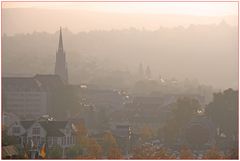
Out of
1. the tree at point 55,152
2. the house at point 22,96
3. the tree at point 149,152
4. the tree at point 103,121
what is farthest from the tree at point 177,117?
the house at point 22,96

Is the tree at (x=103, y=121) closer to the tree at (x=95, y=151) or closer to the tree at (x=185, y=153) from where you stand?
the tree at (x=95, y=151)

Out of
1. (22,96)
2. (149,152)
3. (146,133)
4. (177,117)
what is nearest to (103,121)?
(146,133)

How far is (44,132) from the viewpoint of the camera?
1941 cm

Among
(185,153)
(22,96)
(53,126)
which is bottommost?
(185,153)

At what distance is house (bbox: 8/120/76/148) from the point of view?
1936 centimetres

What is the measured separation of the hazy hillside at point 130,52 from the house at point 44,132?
0.47 metres

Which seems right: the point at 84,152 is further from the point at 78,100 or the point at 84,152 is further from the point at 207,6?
the point at 207,6

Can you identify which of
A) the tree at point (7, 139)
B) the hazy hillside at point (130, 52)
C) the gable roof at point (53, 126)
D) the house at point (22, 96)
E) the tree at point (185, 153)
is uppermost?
the hazy hillside at point (130, 52)

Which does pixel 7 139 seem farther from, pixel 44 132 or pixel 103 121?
pixel 103 121

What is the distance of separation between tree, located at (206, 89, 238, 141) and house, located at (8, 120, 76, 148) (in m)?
1.36

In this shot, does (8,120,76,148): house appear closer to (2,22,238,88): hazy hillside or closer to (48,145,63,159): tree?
(48,145,63,159): tree

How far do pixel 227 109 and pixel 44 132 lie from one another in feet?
5.64

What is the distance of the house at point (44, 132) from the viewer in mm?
19359

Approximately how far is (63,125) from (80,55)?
673 mm
